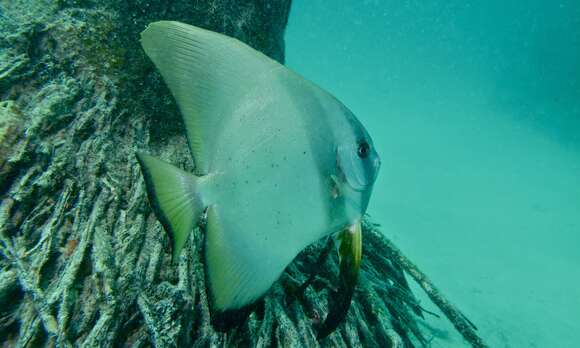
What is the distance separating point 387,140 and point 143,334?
1105 inches

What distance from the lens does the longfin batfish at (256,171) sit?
87 centimetres

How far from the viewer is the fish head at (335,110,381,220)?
886 mm

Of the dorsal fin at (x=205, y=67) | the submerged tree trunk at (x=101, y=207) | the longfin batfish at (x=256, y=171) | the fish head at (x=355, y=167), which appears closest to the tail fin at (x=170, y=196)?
the longfin batfish at (x=256, y=171)

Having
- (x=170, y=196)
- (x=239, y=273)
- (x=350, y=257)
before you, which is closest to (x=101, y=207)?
(x=170, y=196)

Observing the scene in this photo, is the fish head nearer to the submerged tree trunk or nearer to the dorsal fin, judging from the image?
the dorsal fin

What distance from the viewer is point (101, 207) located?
1.60 meters

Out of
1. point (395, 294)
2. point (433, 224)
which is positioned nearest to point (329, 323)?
point (395, 294)

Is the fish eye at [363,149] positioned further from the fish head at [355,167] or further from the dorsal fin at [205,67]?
the dorsal fin at [205,67]

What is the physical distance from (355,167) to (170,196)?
21.8 inches

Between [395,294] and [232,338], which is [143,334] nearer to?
[232,338]

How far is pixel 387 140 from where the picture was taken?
27.4m

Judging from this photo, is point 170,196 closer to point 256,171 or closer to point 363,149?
point 256,171

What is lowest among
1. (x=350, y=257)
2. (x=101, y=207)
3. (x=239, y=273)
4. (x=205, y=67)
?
(x=101, y=207)

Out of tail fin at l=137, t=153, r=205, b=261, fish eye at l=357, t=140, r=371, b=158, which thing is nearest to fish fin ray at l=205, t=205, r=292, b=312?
tail fin at l=137, t=153, r=205, b=261
